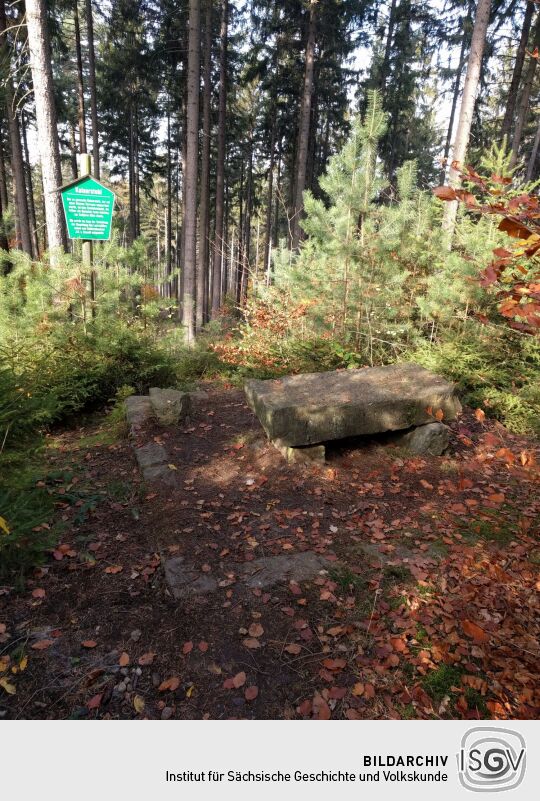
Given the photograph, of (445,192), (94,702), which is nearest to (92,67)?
(445,192)

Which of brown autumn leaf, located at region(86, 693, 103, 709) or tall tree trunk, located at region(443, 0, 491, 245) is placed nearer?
brown autumn leaf, located at region(86, 693, 103, 709)

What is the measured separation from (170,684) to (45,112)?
8300 millimetres

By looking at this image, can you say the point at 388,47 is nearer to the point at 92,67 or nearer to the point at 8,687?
the point at 92,67

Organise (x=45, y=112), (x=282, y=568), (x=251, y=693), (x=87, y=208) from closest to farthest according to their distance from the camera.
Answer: (x=251, y=693) → (x=282, y=568) → (x=87, y=208) → (x=45, y=112)

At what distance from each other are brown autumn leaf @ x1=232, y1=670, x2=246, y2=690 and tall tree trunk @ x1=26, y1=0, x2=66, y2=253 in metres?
6.38

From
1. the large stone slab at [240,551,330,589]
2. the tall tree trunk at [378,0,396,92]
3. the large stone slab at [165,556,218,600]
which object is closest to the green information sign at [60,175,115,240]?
the large stone slab at [165,556,218,600]

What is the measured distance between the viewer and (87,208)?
574cm

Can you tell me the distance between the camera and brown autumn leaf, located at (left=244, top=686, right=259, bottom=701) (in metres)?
2.32

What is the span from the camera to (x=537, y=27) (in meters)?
12.1

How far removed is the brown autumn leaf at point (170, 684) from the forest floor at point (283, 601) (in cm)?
1

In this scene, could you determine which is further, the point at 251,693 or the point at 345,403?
the point at 345,403

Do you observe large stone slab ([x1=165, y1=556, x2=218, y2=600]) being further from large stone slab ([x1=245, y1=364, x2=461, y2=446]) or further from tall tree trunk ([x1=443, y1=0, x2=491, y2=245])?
tall tree trunk ([x1=443, y1=0, x2=491, y2=245])

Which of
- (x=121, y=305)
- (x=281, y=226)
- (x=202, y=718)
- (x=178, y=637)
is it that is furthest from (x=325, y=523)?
(x=281, y=226)

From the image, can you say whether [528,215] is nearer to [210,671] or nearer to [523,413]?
[210,671]
